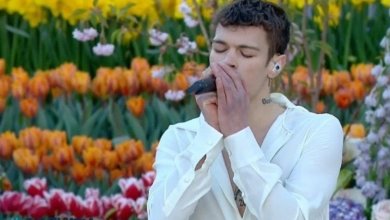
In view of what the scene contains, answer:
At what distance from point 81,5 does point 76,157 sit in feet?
4.56

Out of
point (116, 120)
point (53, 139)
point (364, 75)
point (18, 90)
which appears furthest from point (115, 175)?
point (364, 75)

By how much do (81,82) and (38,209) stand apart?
4.01ft

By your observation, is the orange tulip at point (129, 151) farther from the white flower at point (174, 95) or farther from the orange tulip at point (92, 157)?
the white flower at point (174, 95)

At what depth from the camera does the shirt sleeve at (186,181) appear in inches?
113

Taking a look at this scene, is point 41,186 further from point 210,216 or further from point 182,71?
point 210,216

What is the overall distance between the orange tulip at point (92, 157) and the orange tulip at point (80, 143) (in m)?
0.08

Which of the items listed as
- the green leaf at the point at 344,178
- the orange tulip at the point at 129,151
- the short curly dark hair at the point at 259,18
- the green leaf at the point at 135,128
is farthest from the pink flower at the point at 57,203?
the short curly dark hair at the point at 259,18

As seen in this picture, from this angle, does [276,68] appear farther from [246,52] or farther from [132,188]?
[132,188]

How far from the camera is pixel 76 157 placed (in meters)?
5.70

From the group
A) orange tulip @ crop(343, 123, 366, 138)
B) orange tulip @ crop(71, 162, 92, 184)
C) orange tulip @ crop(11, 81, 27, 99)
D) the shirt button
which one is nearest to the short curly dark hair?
the shirt button

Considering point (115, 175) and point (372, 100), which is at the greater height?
point (372, 100)

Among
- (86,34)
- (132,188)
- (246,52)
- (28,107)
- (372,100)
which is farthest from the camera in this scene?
(28,107)

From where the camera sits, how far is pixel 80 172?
18.1 feet

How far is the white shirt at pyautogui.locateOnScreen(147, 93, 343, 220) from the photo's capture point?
2.82m
